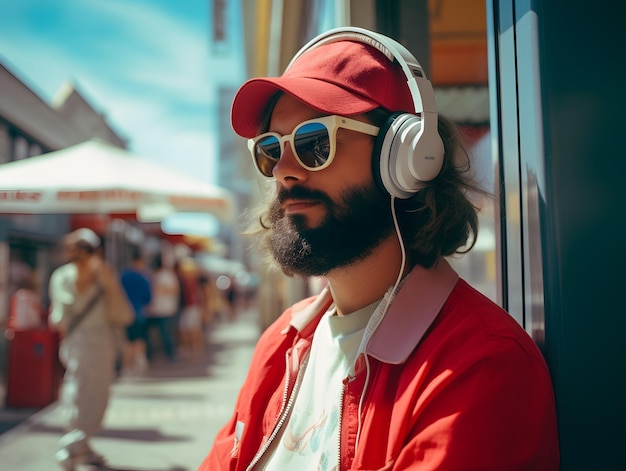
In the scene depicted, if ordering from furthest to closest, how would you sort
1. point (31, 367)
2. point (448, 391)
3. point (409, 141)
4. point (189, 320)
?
point (189, 320) → point (31, 367) → point (409, 141) → point (448, 391)

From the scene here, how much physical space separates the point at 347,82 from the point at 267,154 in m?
0.40

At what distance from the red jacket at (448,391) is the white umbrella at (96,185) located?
4.35 meters

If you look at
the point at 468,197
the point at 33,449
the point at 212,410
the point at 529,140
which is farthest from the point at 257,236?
the point at 212,410

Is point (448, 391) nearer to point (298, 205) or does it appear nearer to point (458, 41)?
point (298, 205)

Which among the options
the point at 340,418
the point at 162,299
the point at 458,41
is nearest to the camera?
the point at 340,418

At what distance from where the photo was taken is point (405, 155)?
1623 mm

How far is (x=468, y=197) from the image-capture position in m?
1.89

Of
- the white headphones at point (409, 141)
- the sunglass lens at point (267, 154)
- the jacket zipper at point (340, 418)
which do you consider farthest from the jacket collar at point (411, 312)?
the sunglass lens at point (267, 154)

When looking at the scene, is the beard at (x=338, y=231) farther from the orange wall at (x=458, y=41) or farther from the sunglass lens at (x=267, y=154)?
the orange wall at (x=458, y=41)

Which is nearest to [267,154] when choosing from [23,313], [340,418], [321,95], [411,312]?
[321,95]

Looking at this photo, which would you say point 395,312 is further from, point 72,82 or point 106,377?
point 72,82

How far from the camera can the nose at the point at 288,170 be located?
5.78 ft

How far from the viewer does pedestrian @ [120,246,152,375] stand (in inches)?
376

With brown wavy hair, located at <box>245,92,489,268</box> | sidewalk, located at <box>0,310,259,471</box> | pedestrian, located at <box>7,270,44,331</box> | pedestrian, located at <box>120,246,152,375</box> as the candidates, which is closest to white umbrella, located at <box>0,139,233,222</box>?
pedestrian, located at <box>7,270,44,331</box>
